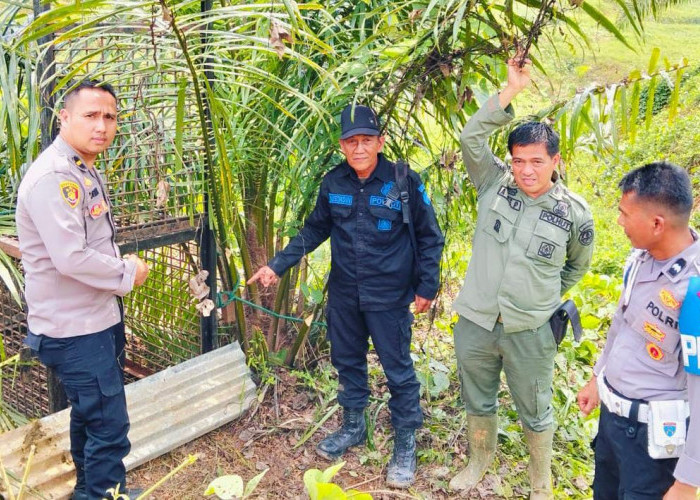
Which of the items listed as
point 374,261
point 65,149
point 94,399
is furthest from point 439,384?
point 65,149

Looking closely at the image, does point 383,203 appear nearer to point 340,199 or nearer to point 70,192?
point 340,199

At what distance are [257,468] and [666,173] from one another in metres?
2.03

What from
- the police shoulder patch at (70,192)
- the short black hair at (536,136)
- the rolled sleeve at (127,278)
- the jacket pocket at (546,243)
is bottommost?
the rolled sleeve at (127,278)

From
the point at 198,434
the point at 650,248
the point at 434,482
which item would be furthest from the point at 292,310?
the point at 650,248

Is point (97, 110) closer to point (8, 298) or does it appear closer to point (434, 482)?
point (8, 298)

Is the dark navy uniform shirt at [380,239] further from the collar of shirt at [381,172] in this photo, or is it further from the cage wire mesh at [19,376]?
the cage wire mesh at [19,376]

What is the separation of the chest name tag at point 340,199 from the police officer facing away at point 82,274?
2.70ft

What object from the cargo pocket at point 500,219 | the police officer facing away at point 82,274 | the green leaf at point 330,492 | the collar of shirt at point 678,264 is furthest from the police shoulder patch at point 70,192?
the collar of shirt at point 678,264

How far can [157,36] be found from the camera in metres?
2.03

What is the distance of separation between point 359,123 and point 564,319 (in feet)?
3.56

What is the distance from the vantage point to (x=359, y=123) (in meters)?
2.44

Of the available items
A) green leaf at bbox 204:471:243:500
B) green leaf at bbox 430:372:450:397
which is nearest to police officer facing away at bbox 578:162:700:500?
green leaf at bbox 204:471:243:500

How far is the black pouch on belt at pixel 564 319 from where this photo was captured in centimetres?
240

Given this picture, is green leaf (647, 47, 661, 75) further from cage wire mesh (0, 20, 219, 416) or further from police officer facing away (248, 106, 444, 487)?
cage wire mesh (0, 20, 219, 416)
